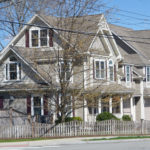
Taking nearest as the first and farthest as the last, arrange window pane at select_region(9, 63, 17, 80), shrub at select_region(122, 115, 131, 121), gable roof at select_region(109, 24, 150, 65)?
1. window pane at select_region(9, 63, 17, 80)
2. shrub at select_region(122, 115, 131, 121)
3. gable roof at select_region(109, 24, 150, 65)

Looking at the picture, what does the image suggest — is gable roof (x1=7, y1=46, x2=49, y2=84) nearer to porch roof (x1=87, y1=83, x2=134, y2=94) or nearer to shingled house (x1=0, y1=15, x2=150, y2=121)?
shingled house (x1=0, y1=15, x2=150, y2=121)

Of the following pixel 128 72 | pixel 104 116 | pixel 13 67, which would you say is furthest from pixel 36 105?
pixel 128 72

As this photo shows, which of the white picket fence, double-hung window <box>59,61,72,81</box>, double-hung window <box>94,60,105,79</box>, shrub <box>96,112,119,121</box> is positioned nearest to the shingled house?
double-hung window <box>94,60,105,79</box>

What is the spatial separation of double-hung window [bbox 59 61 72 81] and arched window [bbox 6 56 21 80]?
5.25 meters

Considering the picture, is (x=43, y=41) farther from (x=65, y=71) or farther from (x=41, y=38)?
(x=65, y=71)

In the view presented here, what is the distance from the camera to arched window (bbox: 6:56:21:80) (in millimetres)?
32531

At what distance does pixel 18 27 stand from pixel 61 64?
19983 millimetres

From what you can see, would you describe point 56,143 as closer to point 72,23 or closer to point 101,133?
point 101,133

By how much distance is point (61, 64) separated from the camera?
28531 millimetres

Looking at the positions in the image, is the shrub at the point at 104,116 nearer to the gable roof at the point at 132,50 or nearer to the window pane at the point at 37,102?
the window pane at the point at 37,102

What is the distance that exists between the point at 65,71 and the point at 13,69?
6351 millimetres

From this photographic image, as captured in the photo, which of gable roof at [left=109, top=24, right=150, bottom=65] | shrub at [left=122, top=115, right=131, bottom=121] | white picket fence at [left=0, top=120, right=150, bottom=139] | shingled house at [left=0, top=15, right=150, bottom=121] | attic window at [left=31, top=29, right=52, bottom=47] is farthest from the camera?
gable roof at [left=109, top=24, right=150, bottom=65]

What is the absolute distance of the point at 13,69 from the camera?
32875mm

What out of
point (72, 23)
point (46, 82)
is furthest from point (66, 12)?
point (46, 82)
